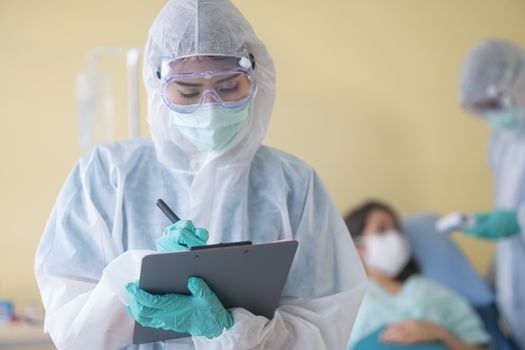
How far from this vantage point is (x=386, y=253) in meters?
2.76

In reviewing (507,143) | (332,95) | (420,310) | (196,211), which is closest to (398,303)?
(420,310)

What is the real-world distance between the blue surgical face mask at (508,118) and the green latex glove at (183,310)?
1.77m

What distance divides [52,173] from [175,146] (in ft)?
3.54

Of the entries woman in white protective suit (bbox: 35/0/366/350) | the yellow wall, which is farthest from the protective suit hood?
the yellow wall

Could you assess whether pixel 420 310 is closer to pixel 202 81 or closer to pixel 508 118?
pixel 508 118

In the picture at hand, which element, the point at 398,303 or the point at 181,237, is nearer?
the point at 181,237

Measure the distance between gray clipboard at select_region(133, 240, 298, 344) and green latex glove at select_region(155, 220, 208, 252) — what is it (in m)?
0.05

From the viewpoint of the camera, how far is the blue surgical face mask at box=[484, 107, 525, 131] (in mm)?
2561

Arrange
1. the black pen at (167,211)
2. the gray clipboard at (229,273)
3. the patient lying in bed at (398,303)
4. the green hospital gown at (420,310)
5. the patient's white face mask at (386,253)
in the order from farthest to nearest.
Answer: the patient's white face mask at (386,253)
the green hospital gown at (420,310)
the patient lying in bed at (398,303)
the black pen at (167,211)
the gray clipboard at (229,273)

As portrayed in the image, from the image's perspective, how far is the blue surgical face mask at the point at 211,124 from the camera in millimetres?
1294

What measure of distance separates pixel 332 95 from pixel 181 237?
6.36ft

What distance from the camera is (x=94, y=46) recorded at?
2607 mm

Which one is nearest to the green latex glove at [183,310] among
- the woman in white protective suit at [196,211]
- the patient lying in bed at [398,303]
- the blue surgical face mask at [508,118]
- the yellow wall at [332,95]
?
the woman in white protective suit at [196,211]

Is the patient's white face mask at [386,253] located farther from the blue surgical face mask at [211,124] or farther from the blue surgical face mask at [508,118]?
the blue surgical face mask at [211,124]
